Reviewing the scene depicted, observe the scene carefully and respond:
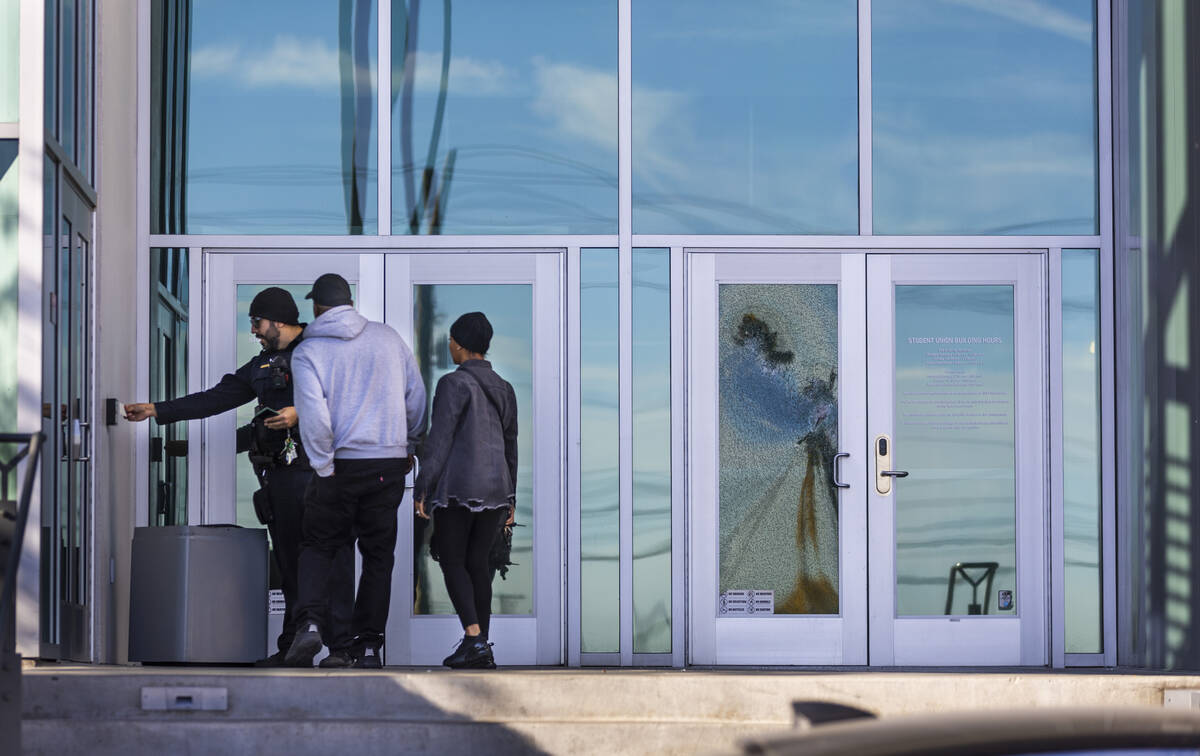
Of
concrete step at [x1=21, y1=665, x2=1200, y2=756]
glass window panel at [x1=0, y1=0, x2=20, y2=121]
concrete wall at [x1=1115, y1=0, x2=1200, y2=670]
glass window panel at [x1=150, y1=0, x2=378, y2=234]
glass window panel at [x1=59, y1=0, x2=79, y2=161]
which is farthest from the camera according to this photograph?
glass window panel at [x1=150, y1=0, x2=378, y2=234]

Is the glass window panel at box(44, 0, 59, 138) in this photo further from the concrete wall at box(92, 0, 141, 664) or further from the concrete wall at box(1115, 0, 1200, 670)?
the concrete wall at box(1115, 0, 1200, 670)

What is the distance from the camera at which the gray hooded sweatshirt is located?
705cm

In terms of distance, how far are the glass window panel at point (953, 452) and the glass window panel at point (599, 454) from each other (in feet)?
4.96

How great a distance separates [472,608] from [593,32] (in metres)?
3.44

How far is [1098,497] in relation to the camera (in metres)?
9.05

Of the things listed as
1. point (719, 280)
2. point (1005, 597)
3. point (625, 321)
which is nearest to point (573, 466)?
point (625, 321)

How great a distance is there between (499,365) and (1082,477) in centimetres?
317

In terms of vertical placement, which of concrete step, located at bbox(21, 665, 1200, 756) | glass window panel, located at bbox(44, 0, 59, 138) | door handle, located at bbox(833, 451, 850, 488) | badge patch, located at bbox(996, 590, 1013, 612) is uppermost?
glass window panel, located at bbox(44, 0, 59, 138)

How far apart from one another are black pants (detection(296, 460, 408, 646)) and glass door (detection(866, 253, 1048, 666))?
9.79ft

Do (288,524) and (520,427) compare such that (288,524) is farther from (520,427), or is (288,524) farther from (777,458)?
(777,458)

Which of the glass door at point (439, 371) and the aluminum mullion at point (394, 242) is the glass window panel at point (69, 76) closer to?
the aluminum mullion at point (394, 242)

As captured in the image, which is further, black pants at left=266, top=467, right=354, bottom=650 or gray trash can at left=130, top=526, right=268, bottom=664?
gray trash can at left=130, top=526, right=268, bottom=664

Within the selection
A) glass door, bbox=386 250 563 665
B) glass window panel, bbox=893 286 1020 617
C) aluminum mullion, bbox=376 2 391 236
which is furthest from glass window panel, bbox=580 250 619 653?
glass window panel, bbox=893 286 1020 617

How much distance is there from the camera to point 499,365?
29.5 feet
